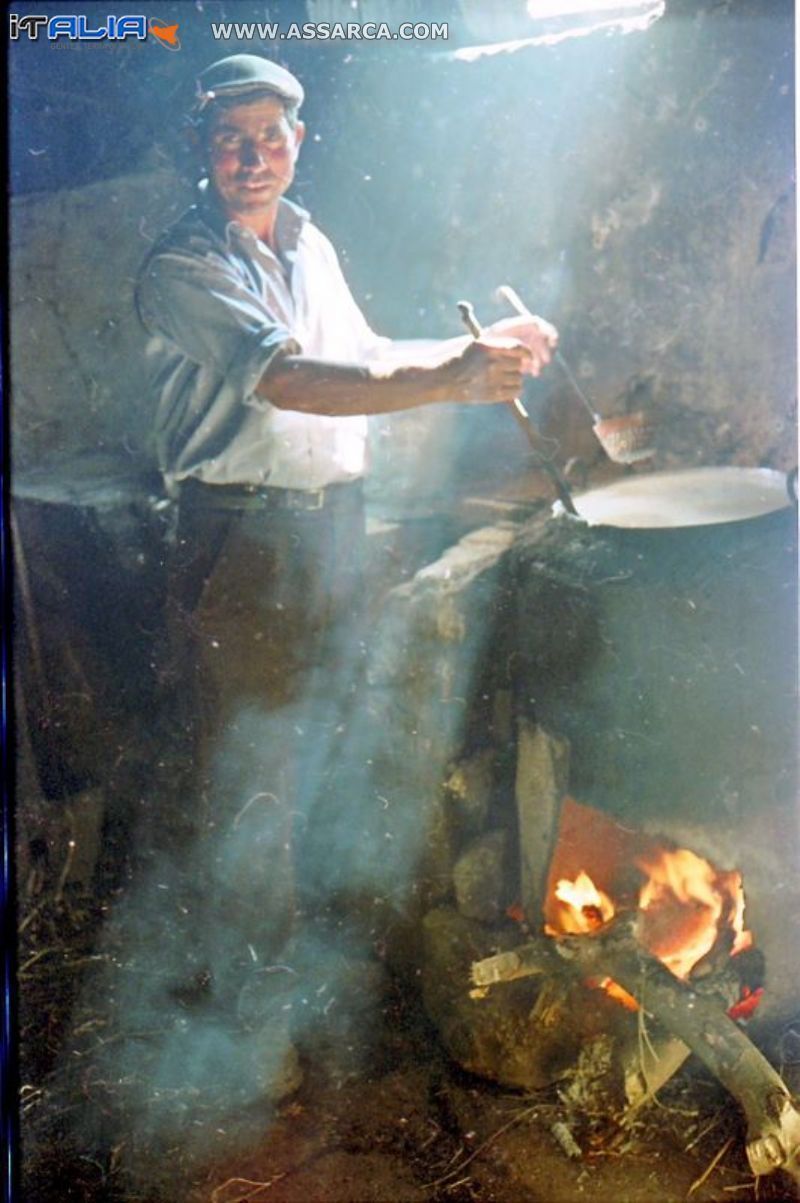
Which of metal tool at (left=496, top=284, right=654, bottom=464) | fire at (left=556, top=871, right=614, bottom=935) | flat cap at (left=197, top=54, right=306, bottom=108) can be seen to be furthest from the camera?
fire at (left=556, top=871, right=614, bottom=935)

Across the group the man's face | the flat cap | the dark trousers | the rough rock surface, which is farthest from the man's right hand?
the rough rock surface

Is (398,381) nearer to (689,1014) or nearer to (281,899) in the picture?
(281,899)

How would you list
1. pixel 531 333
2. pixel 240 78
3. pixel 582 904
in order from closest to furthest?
pixel 240 78 → pixel 531 333 → pixel 582 904

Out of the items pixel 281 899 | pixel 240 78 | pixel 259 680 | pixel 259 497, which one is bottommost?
pixel 281 899

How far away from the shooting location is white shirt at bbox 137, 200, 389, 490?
3.48 m

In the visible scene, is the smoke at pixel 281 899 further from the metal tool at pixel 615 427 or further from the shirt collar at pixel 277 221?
the shirt collar at pixel 277 221

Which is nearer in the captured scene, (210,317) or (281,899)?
(210,317)

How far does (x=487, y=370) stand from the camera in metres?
3.49

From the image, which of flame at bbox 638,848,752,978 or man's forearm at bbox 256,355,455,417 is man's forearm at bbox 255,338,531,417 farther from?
flame at bbox 638,848,752,978

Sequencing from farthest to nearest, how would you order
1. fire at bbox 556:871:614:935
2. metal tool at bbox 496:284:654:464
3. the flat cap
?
fire at bbox 556:871:614:935
metal tool at bbox 496:284:654:464
the flat cap

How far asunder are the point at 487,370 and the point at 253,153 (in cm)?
100

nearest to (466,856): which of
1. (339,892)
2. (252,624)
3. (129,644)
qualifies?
(339,892)

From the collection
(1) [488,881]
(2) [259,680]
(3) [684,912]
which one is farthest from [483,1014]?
(2) [259,680]

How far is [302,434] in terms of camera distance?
139 inches
